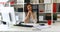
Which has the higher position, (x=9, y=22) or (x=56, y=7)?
(x=56, y=7)

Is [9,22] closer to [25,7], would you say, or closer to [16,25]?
[16,25]

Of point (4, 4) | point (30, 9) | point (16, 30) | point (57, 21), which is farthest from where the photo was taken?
point (57, 21)

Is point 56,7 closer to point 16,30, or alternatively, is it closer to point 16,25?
point 16,25

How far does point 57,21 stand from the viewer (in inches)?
111

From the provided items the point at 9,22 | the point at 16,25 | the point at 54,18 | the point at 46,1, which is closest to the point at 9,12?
the point at 9,22

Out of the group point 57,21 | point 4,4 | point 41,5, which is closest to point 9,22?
point 4,4

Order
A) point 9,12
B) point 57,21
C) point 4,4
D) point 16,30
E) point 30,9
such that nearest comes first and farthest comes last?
point 16,30 < point 9,12 < point 4,4 < point 30,9 < point 57,21

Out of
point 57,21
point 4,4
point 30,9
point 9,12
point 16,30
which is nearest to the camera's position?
point 16,30

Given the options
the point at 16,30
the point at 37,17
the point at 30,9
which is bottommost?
the point at 16,30

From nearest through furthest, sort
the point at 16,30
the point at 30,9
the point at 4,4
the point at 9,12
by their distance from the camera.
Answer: the point at 16,30 → the point at 9,12 → the point at 4,4 → the point at 30,9

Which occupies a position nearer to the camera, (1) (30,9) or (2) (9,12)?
(2) (9,12)

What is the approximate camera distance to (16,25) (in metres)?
→ 2.39

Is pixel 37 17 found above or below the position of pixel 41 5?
below

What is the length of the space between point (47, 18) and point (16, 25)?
2.72ft
